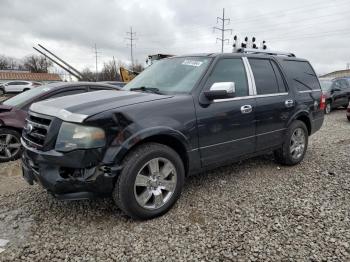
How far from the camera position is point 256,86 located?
4.30 m

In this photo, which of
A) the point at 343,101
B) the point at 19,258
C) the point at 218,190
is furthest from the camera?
the point at 343,101

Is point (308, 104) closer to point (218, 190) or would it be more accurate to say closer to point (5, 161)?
point (218, 190)

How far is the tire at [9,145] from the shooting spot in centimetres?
530

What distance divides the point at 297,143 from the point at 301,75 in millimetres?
1200

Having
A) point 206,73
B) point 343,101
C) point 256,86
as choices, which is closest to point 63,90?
point 206,73

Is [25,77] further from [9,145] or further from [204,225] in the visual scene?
[204,225]

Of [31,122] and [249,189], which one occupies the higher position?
[31,122]

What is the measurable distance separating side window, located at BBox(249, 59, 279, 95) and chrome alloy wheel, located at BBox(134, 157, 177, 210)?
1880mm

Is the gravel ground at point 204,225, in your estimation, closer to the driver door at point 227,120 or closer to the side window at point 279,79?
the driver door at point 227,120

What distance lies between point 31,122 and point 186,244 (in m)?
2.09

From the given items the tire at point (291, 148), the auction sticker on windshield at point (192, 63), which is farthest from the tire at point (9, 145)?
the tire at point (291, 148)

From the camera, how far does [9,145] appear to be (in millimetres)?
5344

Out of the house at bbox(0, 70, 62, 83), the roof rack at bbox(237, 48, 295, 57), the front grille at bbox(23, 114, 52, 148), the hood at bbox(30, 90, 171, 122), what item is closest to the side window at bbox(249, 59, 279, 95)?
the roof rack at bbox(237, 48, 295, 57)

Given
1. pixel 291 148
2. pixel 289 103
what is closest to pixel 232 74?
pixel 289 103
